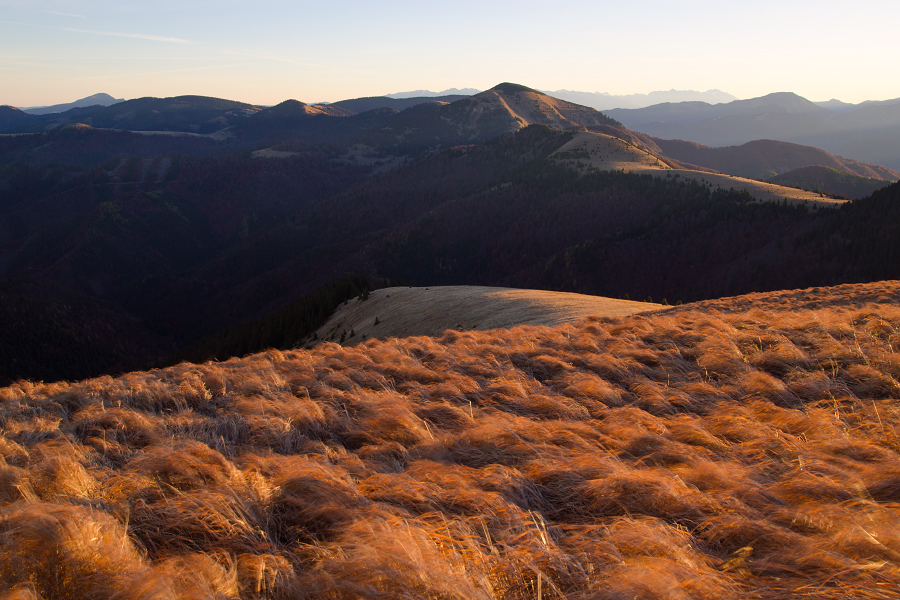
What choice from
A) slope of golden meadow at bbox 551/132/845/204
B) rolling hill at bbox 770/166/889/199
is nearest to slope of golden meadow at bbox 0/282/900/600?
slope of golden meadow at bbox 551/132/845/204

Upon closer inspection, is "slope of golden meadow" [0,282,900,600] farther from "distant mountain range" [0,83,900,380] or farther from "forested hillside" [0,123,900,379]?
"forested hillside" [0,123,900,379]

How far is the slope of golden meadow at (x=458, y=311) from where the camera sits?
16.7 m

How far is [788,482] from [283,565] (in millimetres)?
3715

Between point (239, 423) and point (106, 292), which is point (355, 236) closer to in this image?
point (106, 292)

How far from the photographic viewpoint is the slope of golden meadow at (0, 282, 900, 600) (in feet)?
8.13

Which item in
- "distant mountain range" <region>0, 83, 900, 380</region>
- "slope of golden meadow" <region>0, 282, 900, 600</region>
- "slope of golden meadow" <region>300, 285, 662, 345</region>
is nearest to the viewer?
"slope of golden meadow" <region>0, 282, 900, 600</region>

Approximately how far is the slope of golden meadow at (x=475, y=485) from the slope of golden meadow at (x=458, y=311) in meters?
8.70

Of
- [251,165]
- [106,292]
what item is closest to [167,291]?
[106,292]

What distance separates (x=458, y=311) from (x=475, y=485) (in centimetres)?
1681

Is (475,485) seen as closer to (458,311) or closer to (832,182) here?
(458,311)

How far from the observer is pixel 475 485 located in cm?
358

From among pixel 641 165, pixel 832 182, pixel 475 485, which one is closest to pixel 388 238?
pixel 641 165

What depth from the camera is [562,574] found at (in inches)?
102

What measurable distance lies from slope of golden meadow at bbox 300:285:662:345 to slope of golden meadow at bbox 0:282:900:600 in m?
8.70
